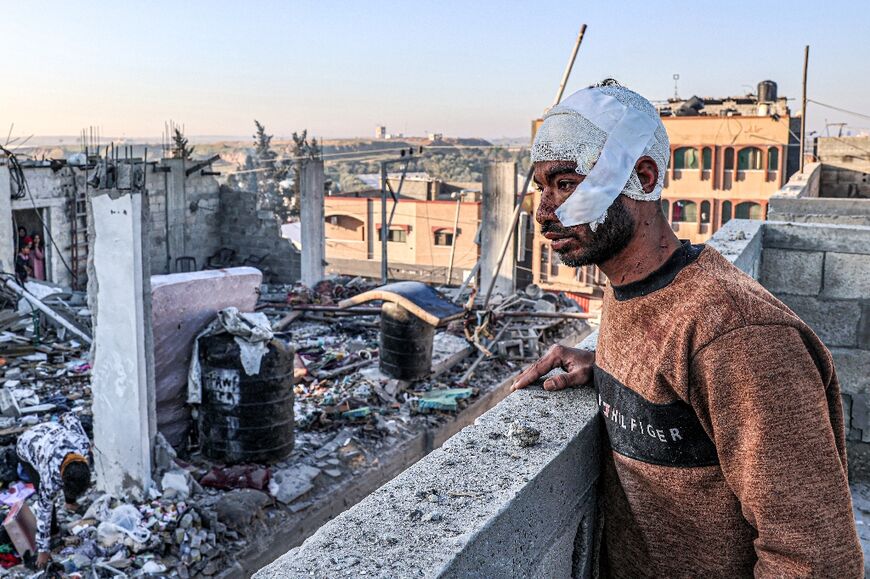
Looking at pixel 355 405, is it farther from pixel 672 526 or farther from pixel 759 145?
pixel 759 145

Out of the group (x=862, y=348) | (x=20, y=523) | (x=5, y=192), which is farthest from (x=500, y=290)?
(x=862, y=348)

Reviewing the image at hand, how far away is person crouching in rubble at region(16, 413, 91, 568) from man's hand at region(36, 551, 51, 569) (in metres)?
0.05

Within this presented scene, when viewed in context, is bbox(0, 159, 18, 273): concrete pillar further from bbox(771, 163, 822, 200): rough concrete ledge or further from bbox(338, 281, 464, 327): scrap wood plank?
bbox(771, 163, 822, 200): rough concrete ledge

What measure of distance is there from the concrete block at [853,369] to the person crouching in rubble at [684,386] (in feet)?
10.5

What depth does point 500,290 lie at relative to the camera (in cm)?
2019

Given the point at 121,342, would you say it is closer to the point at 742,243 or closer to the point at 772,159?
the point at 742,243

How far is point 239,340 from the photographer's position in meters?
8.77

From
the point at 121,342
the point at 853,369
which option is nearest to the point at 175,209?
the point at 121,342

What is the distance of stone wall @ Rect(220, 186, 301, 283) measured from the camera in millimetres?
Result: 22734

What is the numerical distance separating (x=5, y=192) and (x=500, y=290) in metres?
11.5

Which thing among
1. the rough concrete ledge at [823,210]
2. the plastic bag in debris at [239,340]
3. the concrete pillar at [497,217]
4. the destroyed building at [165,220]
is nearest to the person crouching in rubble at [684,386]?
the plastic bag in debris at [239,340]

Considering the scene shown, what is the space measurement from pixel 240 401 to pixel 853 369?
615cm

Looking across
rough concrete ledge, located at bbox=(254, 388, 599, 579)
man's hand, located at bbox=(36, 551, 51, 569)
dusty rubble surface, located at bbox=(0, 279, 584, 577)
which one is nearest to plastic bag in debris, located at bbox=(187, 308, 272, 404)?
dusty rubble surface, located at bbox=(0, 279, 584, 577)

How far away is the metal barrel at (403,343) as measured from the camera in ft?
38.5
